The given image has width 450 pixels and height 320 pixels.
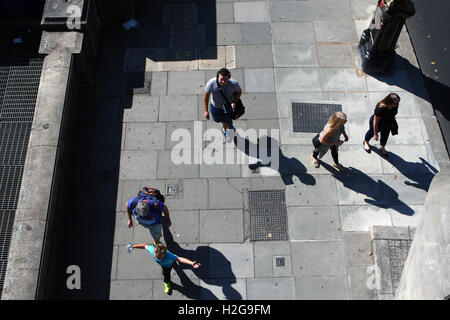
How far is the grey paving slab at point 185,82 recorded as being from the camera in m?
10.2

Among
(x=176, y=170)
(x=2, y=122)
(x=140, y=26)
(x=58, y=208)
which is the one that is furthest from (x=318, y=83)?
(x=2, y=122)

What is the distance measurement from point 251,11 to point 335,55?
2.72 meters

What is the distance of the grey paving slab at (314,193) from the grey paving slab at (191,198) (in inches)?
72.8

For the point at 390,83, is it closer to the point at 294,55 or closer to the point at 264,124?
the point at 294,55

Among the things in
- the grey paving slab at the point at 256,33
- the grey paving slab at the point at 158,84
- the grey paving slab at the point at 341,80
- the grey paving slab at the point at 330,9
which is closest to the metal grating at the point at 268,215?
the grey paving slab at the point at 341,80

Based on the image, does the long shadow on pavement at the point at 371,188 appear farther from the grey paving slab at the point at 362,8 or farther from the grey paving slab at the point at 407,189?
the grey paving slab at the point at 362,8

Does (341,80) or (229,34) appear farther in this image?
(229,34)

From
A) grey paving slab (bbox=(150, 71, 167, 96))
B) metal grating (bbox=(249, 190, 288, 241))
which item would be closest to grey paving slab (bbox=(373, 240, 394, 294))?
metal grating (bbox=(249, 190, 288, 241))

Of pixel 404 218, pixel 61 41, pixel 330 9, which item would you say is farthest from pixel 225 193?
pixel 330 9

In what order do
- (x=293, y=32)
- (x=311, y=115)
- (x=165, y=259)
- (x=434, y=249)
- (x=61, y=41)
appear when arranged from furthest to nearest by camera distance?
(x=293, y=32) < (x=311, y=115) < (x=61, y=41) < (x=165, y=259) < (x=434, y=249)

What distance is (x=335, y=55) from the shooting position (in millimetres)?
10695
